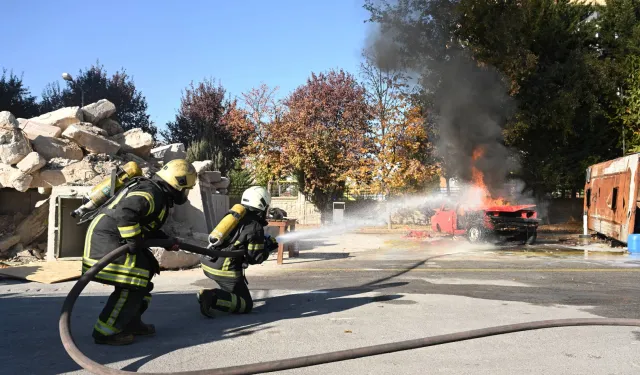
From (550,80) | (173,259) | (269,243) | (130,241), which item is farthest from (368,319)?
(550,80)

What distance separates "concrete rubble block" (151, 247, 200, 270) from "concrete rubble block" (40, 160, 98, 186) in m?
2.44

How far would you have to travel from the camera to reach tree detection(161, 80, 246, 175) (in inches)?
1193

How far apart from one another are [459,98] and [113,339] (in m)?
19.9

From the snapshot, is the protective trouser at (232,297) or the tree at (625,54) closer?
the protective trouser at (232,297)

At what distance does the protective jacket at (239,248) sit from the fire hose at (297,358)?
7.0 inches

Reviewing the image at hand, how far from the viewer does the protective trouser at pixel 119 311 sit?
4.85 m

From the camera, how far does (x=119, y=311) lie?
16.1 feet

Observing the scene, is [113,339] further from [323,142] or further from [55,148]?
[323,142]

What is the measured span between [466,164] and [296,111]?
13.0 metres

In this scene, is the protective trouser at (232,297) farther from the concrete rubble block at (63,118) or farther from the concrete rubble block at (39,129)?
the concrete rubble block at (63,118)

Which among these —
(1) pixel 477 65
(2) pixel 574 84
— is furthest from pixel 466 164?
(2) pixel 574 84

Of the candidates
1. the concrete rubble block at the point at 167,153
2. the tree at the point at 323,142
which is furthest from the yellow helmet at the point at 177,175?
the tree at the point at 323,142

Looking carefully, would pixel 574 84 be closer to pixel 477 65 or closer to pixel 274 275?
pixel 477 65

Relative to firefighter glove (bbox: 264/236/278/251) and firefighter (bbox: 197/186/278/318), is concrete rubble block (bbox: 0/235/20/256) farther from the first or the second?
firefighter glove (bbox: 264/236/278/251)
